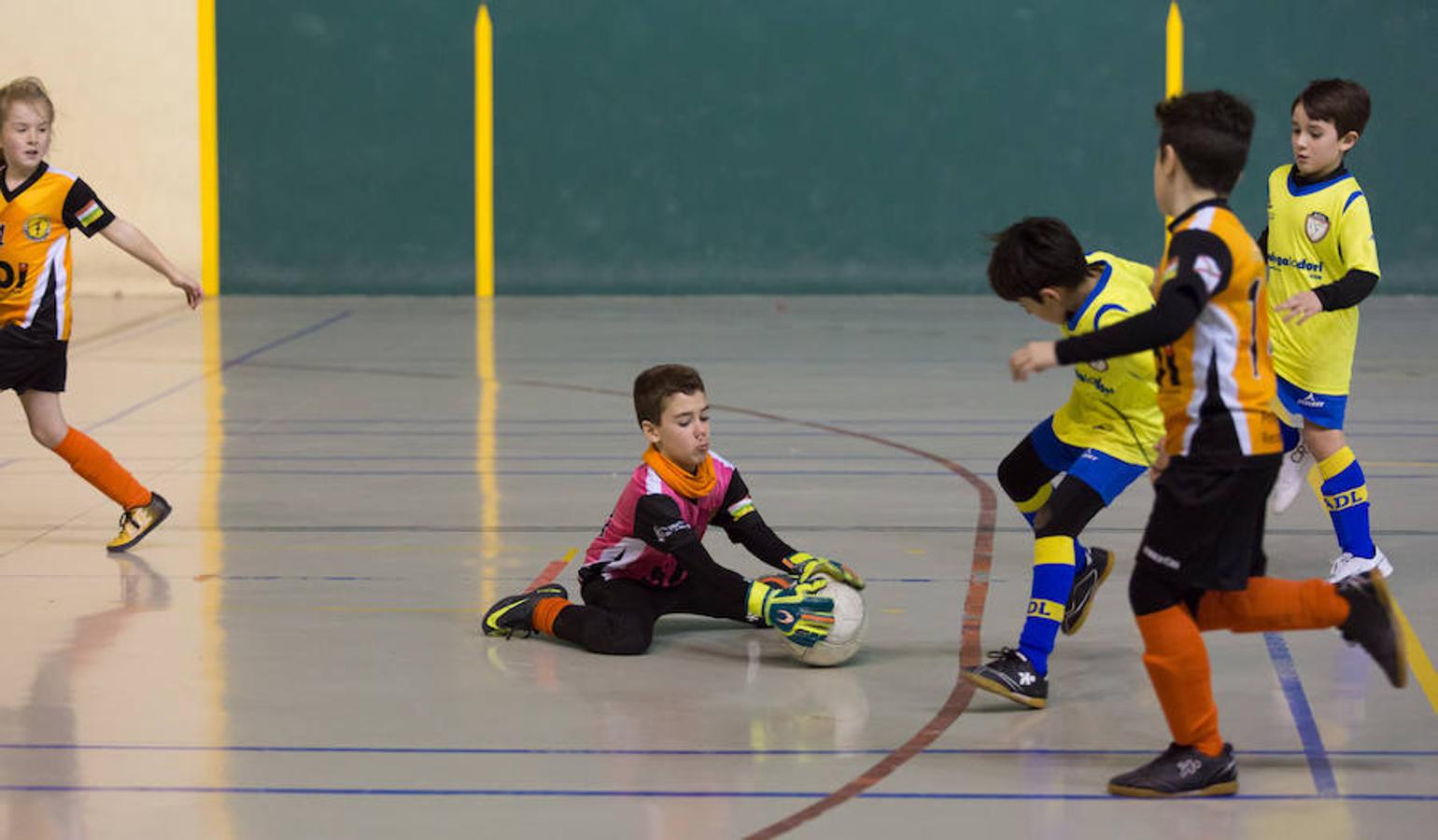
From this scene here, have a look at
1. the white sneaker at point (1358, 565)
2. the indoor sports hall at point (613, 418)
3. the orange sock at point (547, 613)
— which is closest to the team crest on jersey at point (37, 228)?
the indoor sports hall at point (613, 418)

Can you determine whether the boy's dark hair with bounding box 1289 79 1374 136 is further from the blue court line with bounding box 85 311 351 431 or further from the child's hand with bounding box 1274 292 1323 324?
the blue court line with bounding box 85 311 351 431

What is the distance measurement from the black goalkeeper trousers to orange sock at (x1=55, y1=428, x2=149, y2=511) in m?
1.90

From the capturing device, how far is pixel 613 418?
29.4 ft

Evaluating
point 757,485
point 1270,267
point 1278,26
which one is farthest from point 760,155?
point 1270,267

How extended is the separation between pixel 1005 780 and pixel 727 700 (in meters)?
0.84

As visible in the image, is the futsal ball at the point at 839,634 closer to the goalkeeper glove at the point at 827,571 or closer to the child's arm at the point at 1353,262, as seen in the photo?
the goalkeeper glove at the point at 827,571

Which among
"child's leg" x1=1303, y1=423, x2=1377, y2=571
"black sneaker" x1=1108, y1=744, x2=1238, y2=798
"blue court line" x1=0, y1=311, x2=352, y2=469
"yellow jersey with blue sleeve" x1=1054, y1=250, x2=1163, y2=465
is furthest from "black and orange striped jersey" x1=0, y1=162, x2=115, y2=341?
"child's leg" x1=1303, y1=423, x2=1377, y2=571

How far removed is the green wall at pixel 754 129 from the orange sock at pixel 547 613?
10011mm

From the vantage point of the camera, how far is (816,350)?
11602 mm

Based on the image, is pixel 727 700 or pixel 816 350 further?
pixel 816 350

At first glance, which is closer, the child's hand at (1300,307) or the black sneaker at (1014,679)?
the black sneaker at (1014,679)

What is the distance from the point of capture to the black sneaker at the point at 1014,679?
4.32 m

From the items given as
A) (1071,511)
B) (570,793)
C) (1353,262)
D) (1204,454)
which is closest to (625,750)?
(570,793)

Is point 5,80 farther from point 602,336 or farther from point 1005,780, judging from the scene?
point 1005,780
